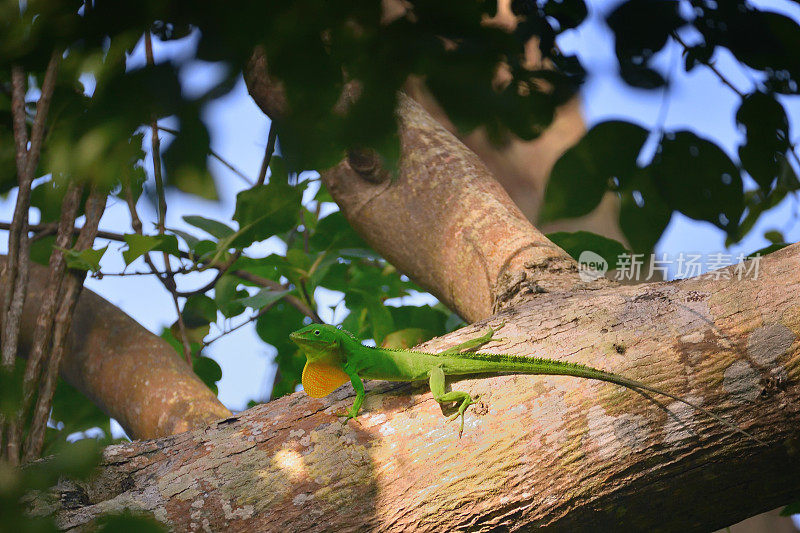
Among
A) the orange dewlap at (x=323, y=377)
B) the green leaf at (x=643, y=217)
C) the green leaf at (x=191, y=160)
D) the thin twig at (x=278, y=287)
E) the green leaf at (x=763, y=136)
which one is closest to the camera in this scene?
the green leaf at (x=191, y=160)

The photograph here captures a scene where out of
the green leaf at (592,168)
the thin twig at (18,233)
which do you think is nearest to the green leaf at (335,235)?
the thin twig at (18,233)

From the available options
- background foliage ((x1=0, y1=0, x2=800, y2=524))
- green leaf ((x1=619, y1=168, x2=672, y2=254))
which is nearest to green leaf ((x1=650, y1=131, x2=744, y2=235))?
background foliage ((x1=0, y1=0, x2=800, y2=524))

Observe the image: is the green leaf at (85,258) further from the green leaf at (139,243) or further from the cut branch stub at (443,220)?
the cut branch stub at (443,220)

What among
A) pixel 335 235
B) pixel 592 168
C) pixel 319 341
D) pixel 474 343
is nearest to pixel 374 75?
pixel 592 168

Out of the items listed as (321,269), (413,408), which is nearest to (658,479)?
(413,408)

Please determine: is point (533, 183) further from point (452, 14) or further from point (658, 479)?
point (452, 14)

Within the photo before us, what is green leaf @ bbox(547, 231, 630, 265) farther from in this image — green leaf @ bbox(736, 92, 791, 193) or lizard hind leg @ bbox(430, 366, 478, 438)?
green leaf @ bbox(736, 92, 791, 193)

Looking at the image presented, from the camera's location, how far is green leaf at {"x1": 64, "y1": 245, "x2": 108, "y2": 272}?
2.66 metres

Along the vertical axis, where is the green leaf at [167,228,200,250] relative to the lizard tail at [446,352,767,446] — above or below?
above

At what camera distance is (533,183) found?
163 inches

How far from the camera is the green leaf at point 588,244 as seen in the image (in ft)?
9.12

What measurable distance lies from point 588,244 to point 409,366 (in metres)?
1.16

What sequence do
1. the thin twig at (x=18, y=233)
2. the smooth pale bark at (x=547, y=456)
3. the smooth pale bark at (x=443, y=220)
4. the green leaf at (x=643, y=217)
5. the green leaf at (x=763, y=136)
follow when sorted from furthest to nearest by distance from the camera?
the smooth pale bark at (x=443, y=220) < the thin twig at (x=18, y=233) < the smooth pale bark at (x=547, y=456) < the green leaf at (x=643, y=217) < the green leaf at (x=763, y=136)

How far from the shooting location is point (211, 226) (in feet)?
9.69
